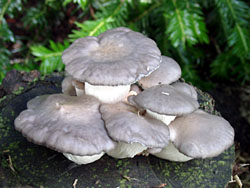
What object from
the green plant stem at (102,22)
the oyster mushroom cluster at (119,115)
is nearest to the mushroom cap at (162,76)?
the oyster mushroom cluster at (119,115)

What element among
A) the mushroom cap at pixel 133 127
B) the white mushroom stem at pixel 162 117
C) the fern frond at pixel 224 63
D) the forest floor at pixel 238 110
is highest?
the mushroom cap at pixel 133 127

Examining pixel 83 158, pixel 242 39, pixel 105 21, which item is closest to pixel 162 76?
pixel 83 158

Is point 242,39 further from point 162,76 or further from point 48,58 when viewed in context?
point 48,58

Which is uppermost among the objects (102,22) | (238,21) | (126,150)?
(102,22)

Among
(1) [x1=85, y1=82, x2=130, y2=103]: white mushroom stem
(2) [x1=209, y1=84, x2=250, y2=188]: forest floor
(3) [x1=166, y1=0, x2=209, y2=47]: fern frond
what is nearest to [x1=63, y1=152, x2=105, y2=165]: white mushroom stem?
(1) [x1=85, y1=82, x2=130, y2=103]: white mushroom stem

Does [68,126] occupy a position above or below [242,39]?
above

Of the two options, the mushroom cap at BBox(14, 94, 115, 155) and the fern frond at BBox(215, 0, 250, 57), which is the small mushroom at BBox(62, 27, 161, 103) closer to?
the mushroom cap at BBox(14, 94, 115, 155)

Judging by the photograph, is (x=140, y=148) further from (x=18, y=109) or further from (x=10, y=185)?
(x=18, y=109)

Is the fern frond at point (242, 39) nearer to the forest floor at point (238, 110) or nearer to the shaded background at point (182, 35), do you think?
the shaded background at point (182, 35)
